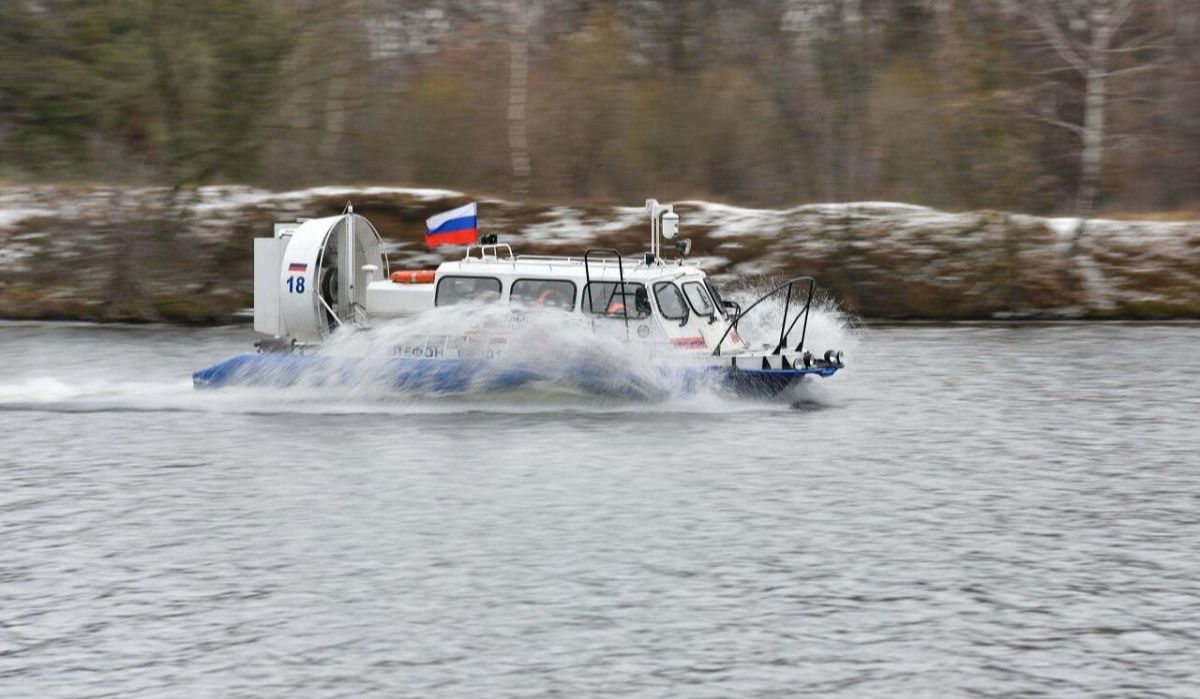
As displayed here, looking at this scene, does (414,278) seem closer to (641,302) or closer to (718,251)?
(641,302)

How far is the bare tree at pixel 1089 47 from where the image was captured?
3406cm

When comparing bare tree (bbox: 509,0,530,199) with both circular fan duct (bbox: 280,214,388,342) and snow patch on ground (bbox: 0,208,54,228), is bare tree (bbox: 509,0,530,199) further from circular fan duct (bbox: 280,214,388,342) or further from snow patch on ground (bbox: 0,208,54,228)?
circular fan duct (bbox: 280,214,388,342)

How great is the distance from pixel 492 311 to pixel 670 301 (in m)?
2.22


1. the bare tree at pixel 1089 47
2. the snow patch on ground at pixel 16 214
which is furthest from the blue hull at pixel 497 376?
the snow patch on ground at pixel 16 214

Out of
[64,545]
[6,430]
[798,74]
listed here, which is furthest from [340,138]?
[64,545]

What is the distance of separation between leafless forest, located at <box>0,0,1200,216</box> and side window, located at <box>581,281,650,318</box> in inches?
588

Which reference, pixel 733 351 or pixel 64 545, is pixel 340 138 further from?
pixel 64 545

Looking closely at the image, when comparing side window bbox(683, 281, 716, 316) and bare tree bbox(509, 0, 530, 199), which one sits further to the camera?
bare tree bbox(509, 0, 530, 199)

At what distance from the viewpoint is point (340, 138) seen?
3797cm

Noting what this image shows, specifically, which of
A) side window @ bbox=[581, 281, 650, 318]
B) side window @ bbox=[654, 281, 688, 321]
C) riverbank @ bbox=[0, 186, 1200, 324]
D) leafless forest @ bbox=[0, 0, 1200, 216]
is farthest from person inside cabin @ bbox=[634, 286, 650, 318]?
leafless forest @ bbox=[0, 0, 1200, 216]

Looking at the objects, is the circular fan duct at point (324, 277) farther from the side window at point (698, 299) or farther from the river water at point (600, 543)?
the side window at point (698, 299)

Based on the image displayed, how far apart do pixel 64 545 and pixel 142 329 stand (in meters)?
18.1

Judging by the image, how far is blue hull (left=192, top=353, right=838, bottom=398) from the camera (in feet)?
61.6

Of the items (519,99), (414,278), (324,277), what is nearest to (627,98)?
(519,99)
